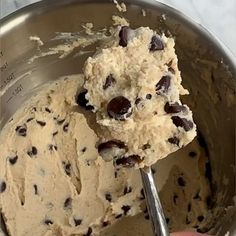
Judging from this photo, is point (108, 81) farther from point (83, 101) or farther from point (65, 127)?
point (65, 127)

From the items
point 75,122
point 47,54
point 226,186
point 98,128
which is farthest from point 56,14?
point 226,186

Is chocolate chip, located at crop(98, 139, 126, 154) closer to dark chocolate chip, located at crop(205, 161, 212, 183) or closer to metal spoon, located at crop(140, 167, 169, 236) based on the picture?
metal spoon, located at crop(140, 167, 169, 236)

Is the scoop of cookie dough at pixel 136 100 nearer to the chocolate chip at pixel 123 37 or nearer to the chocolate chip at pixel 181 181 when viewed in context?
the chocolate chip at pixel 123 37

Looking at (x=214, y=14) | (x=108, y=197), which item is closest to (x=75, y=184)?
(x=108, y=197)

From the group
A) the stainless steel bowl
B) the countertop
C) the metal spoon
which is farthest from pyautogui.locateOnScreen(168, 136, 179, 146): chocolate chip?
the countertop

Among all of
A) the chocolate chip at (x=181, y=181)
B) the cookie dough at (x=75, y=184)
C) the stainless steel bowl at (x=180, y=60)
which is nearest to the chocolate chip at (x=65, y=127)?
the cookie dough at (x=75, y=184)

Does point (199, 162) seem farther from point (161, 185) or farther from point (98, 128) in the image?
point (98, 128)
